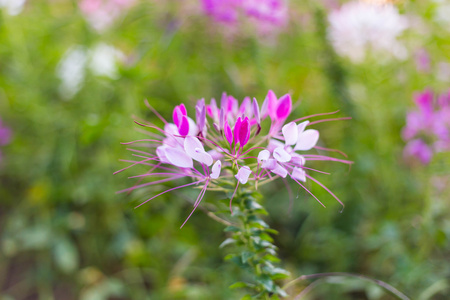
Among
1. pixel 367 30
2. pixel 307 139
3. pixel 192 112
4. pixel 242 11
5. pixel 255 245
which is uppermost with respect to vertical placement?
pixel 367 30

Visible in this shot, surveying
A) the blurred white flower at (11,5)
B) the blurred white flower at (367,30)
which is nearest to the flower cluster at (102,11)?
the blurred white flower at (11,5)

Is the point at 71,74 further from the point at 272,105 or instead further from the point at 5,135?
the point at 272,105

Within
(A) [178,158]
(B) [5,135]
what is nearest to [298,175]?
(A) [178,158]

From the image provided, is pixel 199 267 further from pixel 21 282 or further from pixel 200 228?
pixel 21 282

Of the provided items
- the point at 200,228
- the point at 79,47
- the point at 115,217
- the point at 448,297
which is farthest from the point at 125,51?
the point at 448,297

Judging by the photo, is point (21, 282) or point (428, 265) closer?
point (428, 265)

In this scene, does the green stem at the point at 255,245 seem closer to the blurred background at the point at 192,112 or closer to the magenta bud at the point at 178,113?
the magenta bud at the point at 178,113
